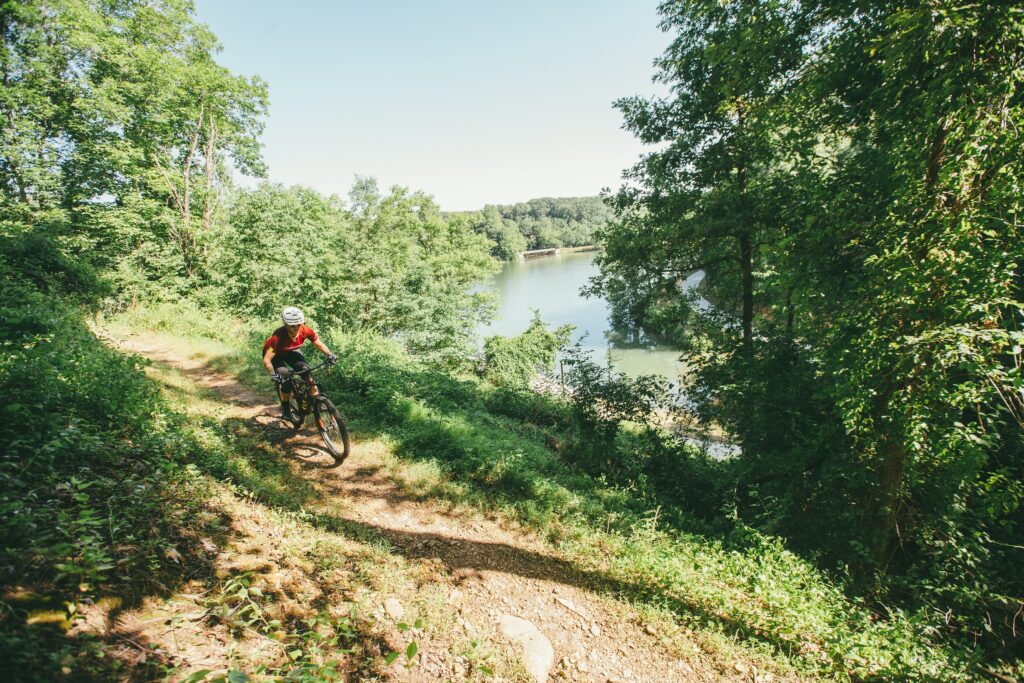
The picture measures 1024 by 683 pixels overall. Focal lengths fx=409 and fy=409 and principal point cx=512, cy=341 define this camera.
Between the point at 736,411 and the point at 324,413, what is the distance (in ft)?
23.1

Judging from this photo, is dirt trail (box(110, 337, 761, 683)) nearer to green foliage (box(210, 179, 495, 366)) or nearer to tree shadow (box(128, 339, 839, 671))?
tree shadow (box(128, 339, 839, 671))

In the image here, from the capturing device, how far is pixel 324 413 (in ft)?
19.6

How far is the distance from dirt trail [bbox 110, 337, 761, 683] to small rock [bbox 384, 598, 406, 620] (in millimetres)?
38

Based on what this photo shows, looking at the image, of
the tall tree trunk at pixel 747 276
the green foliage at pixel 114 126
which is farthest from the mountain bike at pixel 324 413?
the green foliage at pixel 114 126

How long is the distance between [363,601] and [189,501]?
1785 mm

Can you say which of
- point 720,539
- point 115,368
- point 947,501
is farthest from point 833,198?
point 115,368

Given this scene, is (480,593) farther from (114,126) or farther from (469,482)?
(114,126)

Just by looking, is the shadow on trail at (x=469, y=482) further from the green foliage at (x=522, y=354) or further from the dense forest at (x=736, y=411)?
the green foliage at (x=522, y=354)

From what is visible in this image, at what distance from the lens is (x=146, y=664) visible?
7.05 feet

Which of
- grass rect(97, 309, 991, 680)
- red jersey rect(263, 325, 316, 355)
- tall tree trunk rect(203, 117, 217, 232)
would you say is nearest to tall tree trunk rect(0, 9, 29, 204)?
tall tree trunk rect(203, 117, 217, 232)

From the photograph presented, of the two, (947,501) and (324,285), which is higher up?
(324,285)

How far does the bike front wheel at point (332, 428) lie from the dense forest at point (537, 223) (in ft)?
26.0

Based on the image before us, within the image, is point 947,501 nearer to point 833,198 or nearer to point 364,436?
point 833,198

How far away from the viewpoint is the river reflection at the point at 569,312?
97.3 feet
